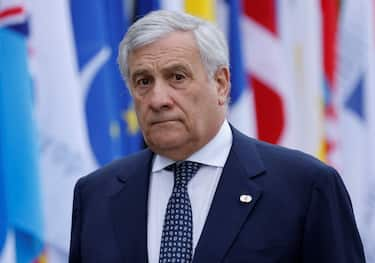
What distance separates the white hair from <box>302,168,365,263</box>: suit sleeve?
0.45 m

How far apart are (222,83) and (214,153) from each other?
21 centimetres

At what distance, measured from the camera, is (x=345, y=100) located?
8258mm

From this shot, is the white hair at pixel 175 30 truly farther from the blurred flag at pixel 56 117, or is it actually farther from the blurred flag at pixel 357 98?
the blurred flag at pixel 357 98

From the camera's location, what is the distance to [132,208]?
3230mm

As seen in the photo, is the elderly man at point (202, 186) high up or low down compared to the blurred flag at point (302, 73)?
up

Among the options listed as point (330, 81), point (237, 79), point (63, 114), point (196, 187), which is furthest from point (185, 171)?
point (330, 81)

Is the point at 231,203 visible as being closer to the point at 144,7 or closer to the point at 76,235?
the point at 76,235

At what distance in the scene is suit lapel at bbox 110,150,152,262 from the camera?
3.15 meters

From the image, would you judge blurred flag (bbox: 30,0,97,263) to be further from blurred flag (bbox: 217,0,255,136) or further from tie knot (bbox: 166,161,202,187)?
tie knot (bbox: 166,161,202,187)

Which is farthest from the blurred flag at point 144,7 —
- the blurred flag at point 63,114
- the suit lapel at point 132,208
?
the suit lapel at point 132,208

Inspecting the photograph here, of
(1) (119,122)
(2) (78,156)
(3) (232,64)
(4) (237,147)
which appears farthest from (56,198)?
(4) (237,147)

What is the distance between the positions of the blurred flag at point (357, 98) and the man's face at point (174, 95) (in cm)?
499

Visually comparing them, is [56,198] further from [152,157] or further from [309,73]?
[309,73]

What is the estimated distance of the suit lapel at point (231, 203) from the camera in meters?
3.04
